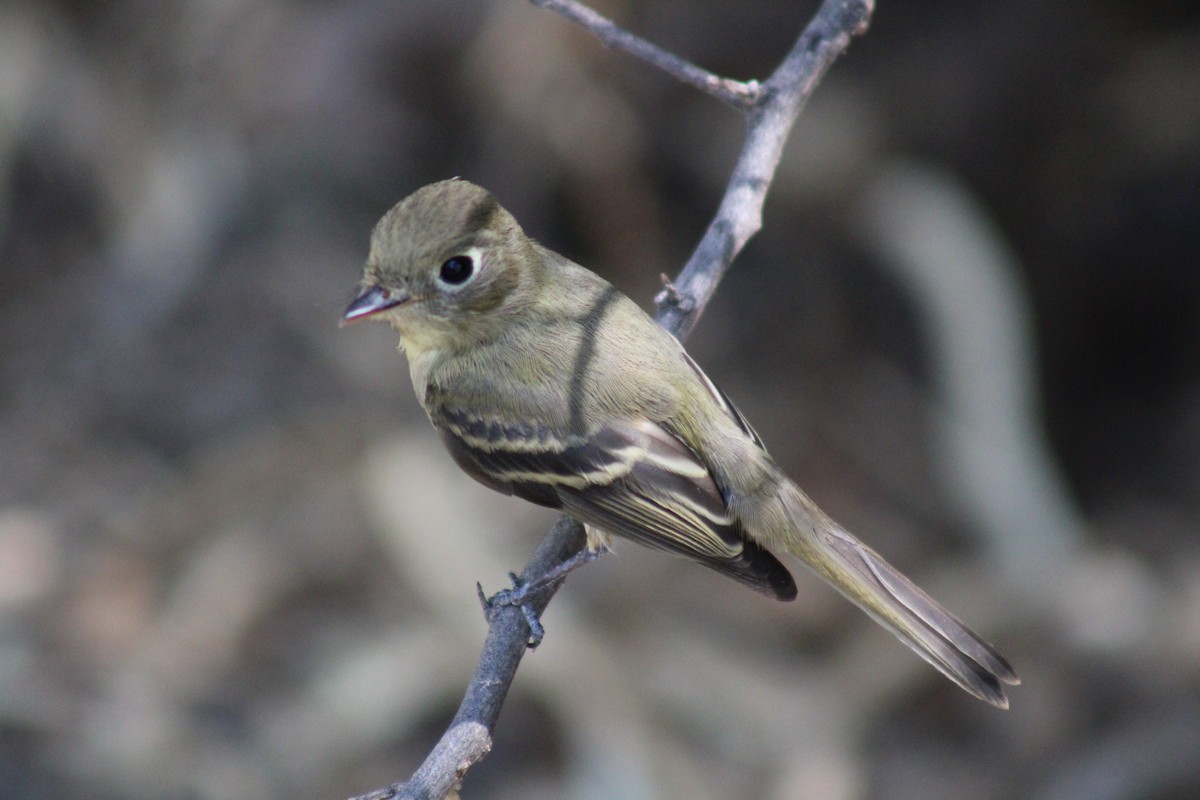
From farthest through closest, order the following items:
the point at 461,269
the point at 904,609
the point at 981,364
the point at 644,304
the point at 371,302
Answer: the point at 644,304 < the point at 981,364 < the point at 461,269 < the point at 371,302 < the point at 904,609

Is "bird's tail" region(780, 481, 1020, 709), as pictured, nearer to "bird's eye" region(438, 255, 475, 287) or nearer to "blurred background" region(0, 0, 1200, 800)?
"bird's eye" region(438, 255, 475, 287)

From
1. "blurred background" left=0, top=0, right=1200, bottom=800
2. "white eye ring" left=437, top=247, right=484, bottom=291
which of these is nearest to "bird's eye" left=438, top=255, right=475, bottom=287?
"white eye ring" left=437, top=247, right=484, bottom=291

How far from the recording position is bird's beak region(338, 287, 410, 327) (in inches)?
156

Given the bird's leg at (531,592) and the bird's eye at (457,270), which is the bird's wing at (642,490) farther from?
the bird's eye at (457,270)

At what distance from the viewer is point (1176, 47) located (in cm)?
693

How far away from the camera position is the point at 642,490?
4012 millimetres

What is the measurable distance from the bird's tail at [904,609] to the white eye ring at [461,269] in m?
1.17

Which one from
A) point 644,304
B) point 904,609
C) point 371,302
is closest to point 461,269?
point 371,302

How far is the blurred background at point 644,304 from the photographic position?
6.55 m

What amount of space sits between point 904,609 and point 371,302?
1.78 m

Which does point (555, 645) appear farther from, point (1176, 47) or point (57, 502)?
point (1176, 47)

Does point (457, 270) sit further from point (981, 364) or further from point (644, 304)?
point (981, 364)

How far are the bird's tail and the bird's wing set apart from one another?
14cm

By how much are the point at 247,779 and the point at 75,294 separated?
330cm
